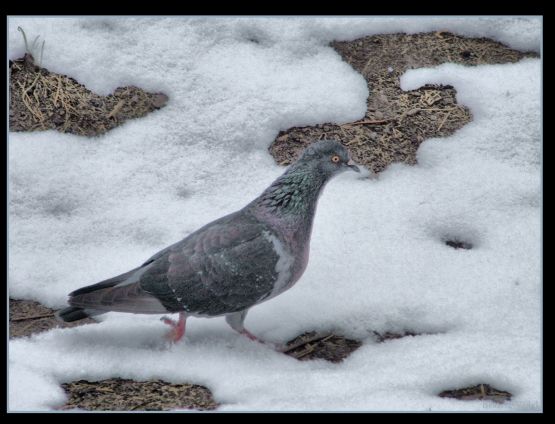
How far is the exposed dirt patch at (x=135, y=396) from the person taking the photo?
4145mm

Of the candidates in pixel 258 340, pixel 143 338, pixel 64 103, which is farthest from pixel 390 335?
pixel 64 103

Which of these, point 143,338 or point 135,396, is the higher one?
point 143,338

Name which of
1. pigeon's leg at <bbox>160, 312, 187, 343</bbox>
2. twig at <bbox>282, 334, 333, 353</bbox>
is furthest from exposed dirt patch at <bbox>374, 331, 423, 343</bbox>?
pigeon's leg at <bbox>160, 312, 187, 343</bbox>

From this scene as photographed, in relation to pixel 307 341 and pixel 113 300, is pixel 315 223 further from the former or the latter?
pixel 113 300

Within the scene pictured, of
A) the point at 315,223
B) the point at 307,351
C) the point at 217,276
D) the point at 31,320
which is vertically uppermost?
the point at 315,223

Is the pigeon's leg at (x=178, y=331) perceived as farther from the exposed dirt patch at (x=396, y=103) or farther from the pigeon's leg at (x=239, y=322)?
the exposed dirt patch at (x=396, y=103)

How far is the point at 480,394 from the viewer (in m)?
4.21

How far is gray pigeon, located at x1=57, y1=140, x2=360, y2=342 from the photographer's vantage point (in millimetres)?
4266

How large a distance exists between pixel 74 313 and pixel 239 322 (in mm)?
864

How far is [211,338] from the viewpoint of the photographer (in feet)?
14.9

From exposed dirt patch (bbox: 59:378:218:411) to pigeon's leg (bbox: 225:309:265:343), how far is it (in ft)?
1.37

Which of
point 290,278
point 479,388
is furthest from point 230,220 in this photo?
point 479,388

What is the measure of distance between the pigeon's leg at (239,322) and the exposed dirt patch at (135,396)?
42 centimetres

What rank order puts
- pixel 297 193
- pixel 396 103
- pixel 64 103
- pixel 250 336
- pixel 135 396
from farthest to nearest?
pixel 396 103, pixel 64 103, pixel 250 336, pixel 297 193, pixel 135 396
